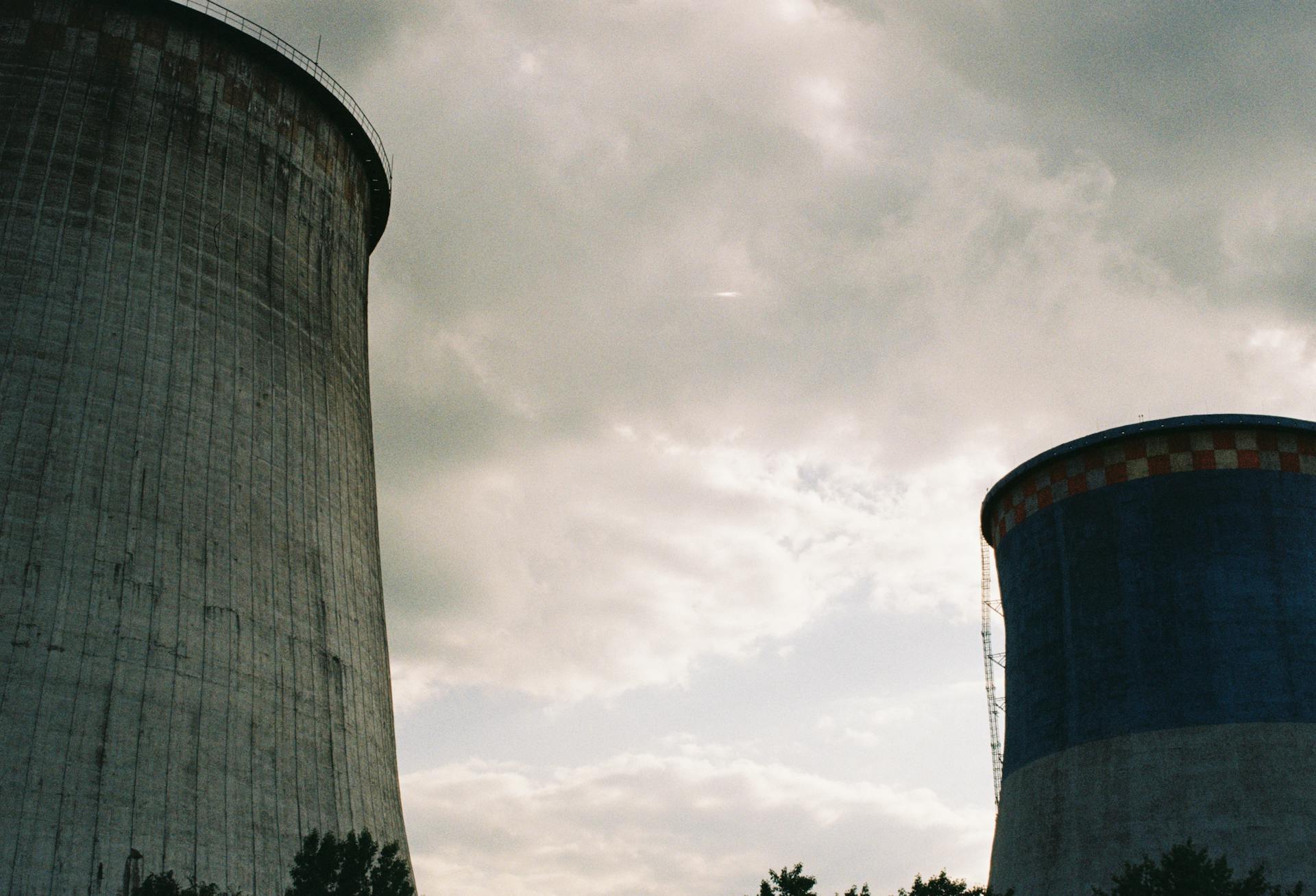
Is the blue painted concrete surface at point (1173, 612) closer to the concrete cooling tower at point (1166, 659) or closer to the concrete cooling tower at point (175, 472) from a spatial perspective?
the concrete cooling tower at point (1166, 659)

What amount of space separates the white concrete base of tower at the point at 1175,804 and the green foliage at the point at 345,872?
39.9 ft

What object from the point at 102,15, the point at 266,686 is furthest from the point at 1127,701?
the point at 102,15

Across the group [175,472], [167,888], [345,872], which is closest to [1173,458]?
[345,872]

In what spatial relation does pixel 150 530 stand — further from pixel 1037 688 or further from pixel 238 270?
pixel 1037 688

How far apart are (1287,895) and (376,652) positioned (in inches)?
545

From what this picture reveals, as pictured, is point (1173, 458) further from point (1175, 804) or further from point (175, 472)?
point (175, 472)

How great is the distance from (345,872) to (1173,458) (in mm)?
15953

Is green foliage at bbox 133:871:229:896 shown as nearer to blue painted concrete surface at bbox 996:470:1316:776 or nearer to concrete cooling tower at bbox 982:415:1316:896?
concrete cooling tower at bbox 982:415:1316:896

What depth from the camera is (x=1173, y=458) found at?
2278cm

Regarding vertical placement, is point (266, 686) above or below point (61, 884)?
above

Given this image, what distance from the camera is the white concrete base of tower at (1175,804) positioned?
19938 mm

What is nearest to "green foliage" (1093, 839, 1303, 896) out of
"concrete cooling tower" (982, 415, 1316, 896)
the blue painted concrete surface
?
"concrete cooling tower" (982, 415, 1316, 896)

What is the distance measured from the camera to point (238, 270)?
1973cm

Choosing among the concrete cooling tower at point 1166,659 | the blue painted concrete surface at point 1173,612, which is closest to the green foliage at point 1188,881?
the concrete cooling tower at point 1166,659
